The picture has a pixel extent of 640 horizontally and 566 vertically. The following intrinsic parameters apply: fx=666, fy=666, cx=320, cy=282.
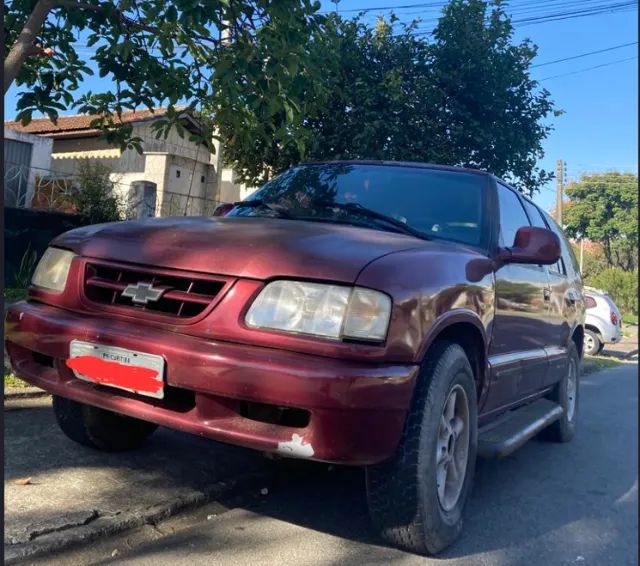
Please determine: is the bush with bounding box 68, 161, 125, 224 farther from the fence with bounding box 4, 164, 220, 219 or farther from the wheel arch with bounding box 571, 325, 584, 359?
the wheel arch with bounding box 571, 325, 584, 359

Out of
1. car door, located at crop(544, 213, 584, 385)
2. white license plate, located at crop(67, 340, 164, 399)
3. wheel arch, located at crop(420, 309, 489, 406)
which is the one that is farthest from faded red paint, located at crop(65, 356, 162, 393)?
car door, located at crop(544, 213, 584, 385)

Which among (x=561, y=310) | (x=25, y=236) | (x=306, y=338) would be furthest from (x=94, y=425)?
(x=25, y=236)

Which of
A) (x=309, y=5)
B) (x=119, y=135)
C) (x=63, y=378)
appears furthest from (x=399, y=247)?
(x=119, y=135)

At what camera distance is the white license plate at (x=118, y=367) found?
2639 mm

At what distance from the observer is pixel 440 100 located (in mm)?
9930

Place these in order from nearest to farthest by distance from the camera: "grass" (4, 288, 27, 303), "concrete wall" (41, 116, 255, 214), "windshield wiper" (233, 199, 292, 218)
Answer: "windshield wiper" (233, 199, 292, 218) < "grass" (4, 288, 27, 303) < "concrete wall" (41, 116, 255, 214)

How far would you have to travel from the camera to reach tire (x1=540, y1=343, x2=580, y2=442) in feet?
17.9

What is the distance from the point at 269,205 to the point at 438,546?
2.14 metres

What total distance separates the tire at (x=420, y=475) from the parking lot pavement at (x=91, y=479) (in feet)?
3.66

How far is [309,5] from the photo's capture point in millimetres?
4898

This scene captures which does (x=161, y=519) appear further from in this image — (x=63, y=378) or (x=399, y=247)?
(x=399, y=247)

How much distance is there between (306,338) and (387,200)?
1598 millimetres

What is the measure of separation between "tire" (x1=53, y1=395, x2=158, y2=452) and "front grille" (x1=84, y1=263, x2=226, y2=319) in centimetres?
89

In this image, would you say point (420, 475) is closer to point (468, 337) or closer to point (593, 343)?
point (468, 337)
